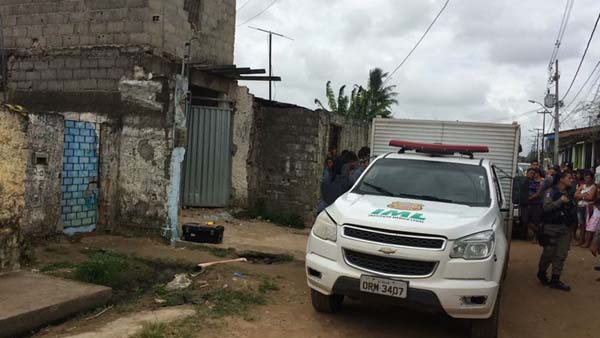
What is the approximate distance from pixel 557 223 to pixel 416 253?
11.9 ft

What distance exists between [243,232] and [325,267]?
5.45 m

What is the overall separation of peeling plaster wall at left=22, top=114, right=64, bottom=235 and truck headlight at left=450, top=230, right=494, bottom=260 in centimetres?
619

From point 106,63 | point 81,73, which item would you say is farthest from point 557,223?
point 81,73

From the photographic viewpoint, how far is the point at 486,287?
14.0ft

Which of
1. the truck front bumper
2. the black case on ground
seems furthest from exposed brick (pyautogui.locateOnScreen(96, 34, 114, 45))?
the truck front bumper

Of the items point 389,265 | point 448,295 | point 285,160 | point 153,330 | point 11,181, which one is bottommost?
point 153,330

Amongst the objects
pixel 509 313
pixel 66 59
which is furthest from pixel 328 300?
pixel 66 59

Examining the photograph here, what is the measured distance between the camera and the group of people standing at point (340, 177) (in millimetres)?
6465

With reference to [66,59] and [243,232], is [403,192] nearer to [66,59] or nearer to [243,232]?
[243,232]

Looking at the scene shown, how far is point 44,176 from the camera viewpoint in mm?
7699

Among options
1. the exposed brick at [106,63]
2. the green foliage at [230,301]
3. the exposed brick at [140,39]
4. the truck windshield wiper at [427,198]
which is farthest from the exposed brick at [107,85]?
the truck windshield wiper at [427,198]

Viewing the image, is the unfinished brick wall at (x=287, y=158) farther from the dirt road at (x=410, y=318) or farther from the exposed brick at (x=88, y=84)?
the dirt road at (x=410, y=318)

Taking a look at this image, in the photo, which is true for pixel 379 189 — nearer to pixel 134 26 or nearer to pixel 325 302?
pixel 325 302

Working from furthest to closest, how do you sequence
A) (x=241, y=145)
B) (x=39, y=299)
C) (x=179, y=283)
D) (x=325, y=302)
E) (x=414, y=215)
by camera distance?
(x=241, y=145), (x=179, y=283), (x=325, y=302), (x=39, y=299), (x=414, y=215)
